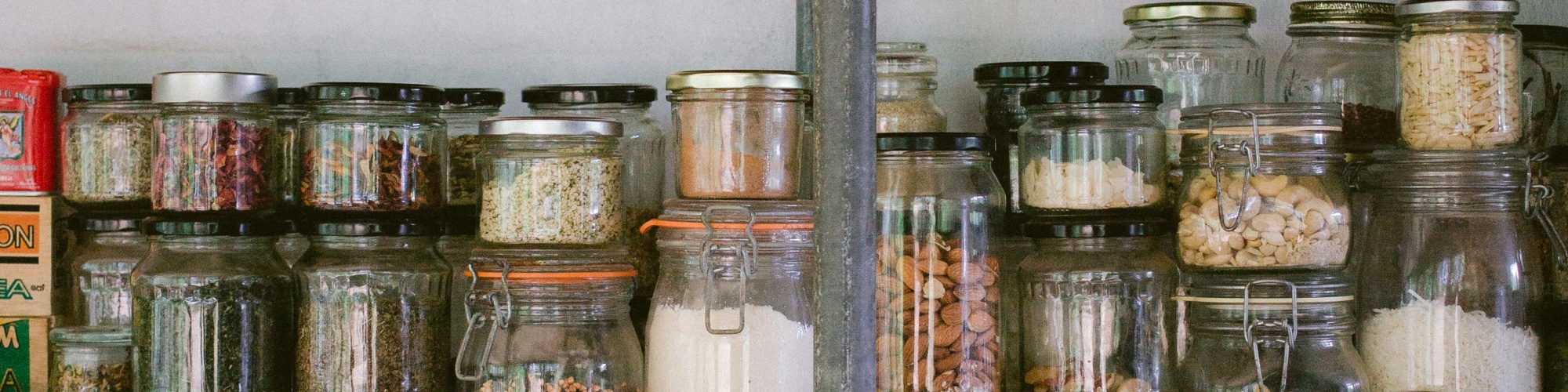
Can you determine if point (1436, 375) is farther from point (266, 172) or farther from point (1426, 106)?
point (266, 172)

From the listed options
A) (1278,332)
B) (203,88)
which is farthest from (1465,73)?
(203,88)

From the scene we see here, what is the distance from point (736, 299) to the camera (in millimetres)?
1255

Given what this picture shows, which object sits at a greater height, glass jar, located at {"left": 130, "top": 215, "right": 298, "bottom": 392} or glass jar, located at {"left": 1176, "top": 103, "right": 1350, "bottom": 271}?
glass jar, located at {"left": 1176, "top": 103, "right": 1350, "bottom": 271}

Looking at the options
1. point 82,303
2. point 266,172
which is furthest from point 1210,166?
point 82,303

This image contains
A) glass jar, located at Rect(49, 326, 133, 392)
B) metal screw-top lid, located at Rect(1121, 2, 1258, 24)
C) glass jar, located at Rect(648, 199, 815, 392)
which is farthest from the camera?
metal screw-top lid, located at Rect(1121, 2, 1258, 24)

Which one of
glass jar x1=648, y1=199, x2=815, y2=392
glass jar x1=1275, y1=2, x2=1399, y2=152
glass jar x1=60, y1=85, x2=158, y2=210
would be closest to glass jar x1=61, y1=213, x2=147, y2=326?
glass jar x1=60, y1=85, x2=158, y2=210

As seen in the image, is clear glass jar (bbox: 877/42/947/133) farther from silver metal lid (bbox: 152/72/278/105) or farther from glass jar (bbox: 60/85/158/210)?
glass jar (bbox: 60/85/158/210)

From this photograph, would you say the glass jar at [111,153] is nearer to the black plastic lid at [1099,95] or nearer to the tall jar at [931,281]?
the tall jar at [931,281]

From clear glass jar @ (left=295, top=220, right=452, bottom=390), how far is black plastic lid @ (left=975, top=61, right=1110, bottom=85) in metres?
0.66

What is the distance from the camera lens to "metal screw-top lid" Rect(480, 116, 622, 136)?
124 cm

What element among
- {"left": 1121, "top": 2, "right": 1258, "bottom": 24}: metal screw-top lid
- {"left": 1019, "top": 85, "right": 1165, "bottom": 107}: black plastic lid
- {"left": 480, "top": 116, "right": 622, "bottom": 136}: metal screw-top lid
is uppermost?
{"left": 1121, "top": 2, "right": 1258, "bottom": 24}: metal screw-top lid

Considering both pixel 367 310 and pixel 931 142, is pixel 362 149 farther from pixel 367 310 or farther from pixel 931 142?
pixel 931 142

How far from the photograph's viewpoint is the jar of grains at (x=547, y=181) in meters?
1.25

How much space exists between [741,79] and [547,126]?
19 centimetres
